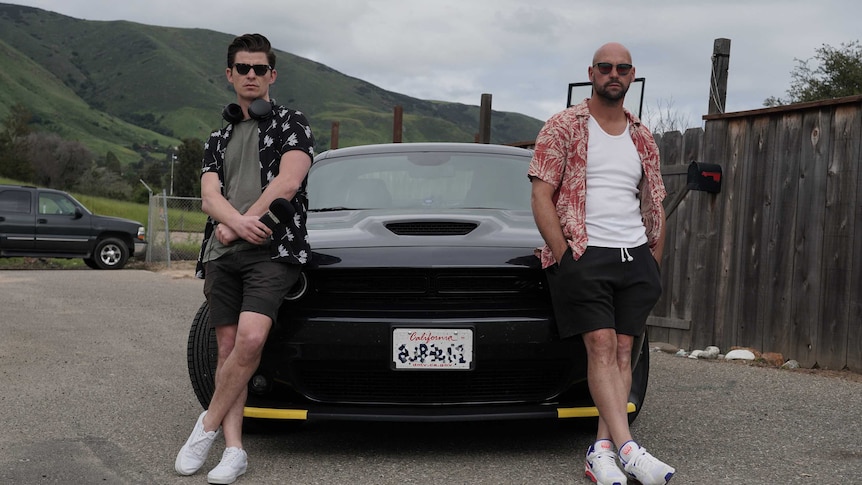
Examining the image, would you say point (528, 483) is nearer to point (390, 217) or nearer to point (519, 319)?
point (519, 319)

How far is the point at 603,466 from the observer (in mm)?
3598

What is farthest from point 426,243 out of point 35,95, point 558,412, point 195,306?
point 35,95

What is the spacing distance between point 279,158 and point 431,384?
1107 millimetres

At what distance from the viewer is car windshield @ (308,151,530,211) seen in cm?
494

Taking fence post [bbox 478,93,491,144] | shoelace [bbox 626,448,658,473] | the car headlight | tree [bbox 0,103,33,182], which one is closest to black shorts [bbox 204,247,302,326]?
the car headlight

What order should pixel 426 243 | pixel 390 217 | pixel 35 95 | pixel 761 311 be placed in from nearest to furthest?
pixel 426 243 → pixel 390 217 → pixel 761 311 → pixel 35 95

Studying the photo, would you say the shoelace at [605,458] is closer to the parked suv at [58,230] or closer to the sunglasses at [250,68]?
the sunglasses at [250,68]

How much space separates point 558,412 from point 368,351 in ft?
2.69

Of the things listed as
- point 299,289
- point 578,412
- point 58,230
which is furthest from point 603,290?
point 58,230

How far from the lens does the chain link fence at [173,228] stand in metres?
20.1

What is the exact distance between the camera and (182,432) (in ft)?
15.2

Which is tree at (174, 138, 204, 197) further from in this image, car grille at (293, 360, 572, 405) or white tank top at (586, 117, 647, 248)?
white tank top at (586, 117, 647, 248)

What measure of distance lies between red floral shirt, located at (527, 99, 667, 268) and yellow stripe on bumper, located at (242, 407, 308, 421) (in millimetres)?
1148

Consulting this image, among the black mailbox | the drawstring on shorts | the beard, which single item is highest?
the beard
